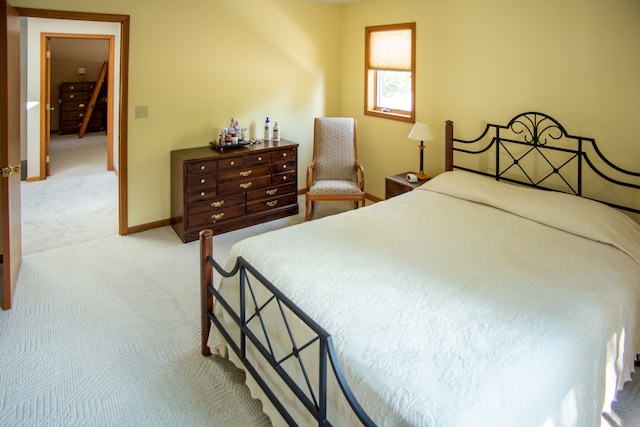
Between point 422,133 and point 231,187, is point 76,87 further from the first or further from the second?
point 422,133

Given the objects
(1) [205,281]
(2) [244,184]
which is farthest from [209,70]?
(1) [205,281]

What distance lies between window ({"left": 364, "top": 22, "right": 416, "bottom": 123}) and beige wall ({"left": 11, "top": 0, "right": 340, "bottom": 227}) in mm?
622

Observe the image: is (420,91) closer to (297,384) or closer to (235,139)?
(235,139)

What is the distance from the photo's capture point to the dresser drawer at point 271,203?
4.73m

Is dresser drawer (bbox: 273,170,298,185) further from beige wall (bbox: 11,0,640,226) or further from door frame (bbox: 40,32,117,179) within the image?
door frame (bbox: 40,32,117,179)

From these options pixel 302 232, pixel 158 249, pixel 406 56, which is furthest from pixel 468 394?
pixel 406 56

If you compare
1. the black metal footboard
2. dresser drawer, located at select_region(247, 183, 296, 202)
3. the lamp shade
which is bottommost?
the black metal footboard

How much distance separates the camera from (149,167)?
14.6 ft

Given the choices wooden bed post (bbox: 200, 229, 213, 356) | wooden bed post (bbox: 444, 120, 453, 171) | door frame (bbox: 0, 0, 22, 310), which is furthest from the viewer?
wooden bed post (bbox: 444, 120, 453, 171)

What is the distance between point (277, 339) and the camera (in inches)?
83.0

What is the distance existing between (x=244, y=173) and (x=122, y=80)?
4.59 ft

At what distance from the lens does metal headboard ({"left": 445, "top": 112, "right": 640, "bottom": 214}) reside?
126 inches

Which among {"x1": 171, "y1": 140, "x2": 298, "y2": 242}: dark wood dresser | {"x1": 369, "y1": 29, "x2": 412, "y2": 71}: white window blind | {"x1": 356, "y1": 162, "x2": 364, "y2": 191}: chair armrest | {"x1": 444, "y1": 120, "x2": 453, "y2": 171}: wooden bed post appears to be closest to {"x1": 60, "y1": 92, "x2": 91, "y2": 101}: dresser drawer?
{"x1": 171, "y1": 140, "x2": 298, "y2": 242}: dark wood dresser

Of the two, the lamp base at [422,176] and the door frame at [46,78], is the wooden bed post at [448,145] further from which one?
the door frame at [46,78]
